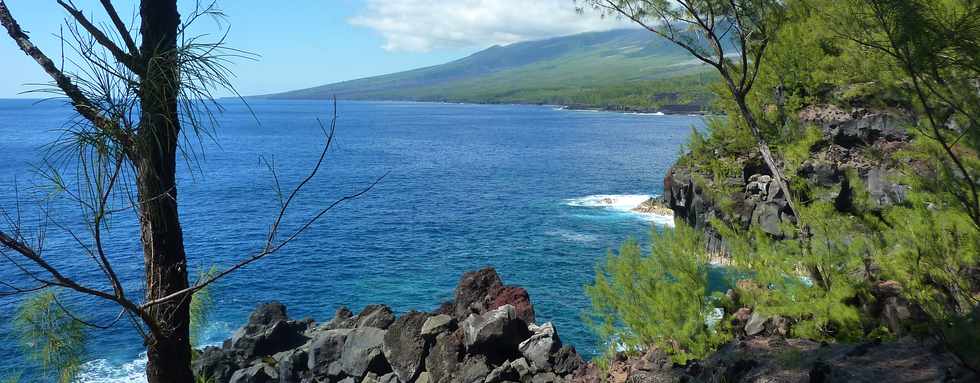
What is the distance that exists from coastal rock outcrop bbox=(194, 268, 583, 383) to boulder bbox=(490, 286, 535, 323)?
4 centimetres

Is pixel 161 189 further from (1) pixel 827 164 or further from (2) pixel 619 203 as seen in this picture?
(2) pixel 619 203

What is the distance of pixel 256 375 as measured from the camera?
27062 millimetres

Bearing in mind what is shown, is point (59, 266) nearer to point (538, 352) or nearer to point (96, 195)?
point (538, 352)

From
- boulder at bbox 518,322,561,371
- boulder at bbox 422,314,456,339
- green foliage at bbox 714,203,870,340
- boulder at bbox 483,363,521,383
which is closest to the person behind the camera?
green foliage at bbox 714,203,870,340

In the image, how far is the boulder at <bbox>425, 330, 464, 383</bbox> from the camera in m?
22.4

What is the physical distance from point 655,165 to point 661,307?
7539 centimetres

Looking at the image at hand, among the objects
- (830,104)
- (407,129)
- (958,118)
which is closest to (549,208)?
(830,104)

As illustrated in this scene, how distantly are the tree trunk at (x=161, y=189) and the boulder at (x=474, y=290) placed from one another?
21.5m

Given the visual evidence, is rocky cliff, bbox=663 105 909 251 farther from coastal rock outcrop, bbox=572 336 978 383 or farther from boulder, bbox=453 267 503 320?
coastal rock outcrop, bbox=572 336 978 383

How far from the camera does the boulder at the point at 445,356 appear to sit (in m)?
22.4

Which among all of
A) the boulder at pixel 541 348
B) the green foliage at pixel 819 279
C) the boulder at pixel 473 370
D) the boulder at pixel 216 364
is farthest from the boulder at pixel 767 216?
the boulder at pixel 216 364

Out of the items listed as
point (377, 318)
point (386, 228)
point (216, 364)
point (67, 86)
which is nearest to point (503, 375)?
point (377, 318)

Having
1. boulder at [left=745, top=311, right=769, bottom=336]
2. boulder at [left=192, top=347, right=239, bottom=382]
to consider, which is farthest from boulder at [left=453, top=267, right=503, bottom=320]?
boulder at [left=745, top=311, right=769, bottom=336]

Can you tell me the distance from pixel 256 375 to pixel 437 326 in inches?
338
